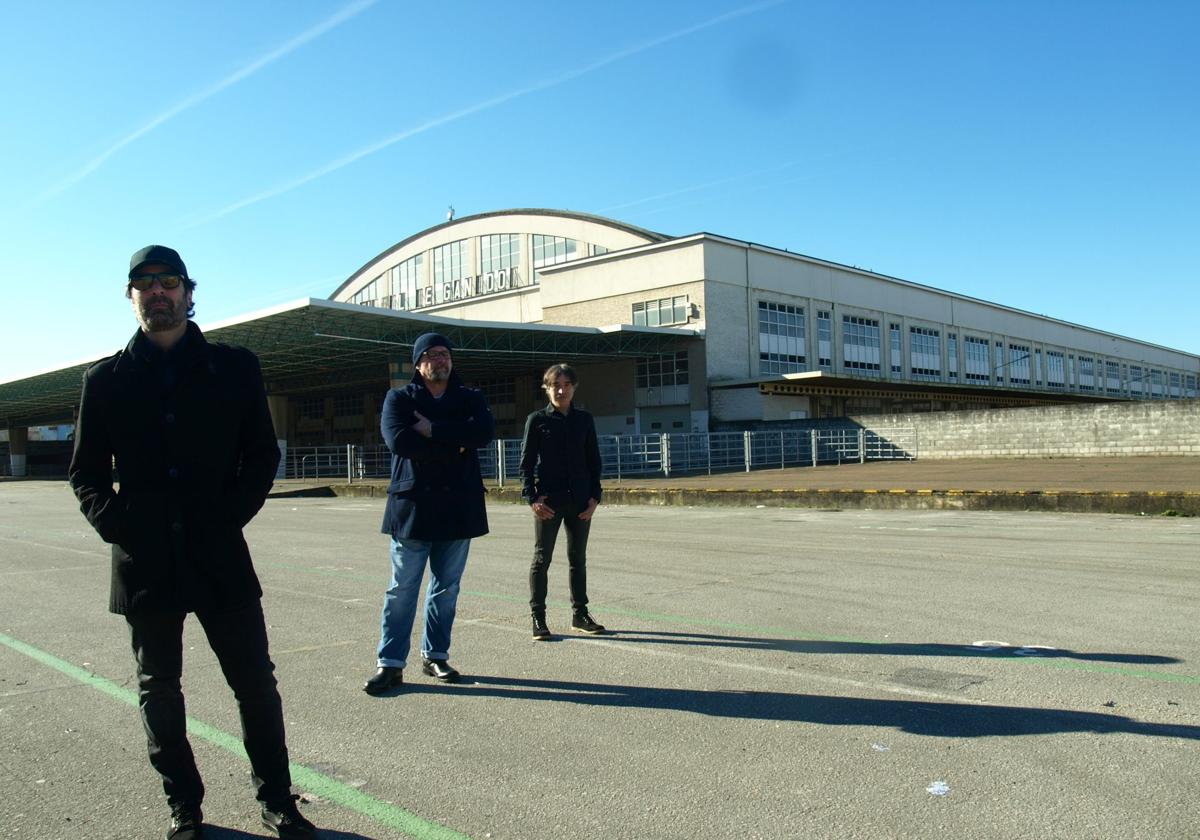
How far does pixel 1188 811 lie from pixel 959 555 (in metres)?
7.86

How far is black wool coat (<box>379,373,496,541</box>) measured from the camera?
214 inches

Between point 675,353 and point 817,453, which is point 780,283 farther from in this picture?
point 817,453

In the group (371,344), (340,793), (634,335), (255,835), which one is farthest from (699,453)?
(255,835)

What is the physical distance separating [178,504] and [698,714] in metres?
2.70

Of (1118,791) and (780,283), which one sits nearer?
(1118,791)

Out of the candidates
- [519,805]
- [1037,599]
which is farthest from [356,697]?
[1037,599]

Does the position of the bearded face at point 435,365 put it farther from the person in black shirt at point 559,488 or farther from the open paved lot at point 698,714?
the open paved lot at point 698,714

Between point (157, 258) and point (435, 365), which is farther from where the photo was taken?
point (435, 365)

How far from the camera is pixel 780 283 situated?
51438 millimetres

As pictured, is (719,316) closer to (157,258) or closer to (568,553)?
(568,553)

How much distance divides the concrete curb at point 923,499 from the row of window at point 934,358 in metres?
26.3

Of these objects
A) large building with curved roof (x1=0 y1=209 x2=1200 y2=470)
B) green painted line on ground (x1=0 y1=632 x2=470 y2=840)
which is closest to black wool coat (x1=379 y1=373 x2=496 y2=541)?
green painted line on ground (x1=0 y1=632 x2=470 y2=840)

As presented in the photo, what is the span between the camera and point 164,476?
11.1 ft

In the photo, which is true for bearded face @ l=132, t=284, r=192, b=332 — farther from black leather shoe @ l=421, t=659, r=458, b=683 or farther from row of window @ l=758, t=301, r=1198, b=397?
row of window @ l=758, t=301, r=1198, b=397
